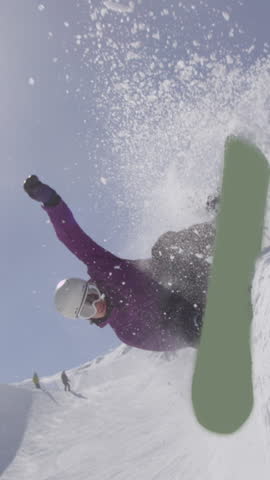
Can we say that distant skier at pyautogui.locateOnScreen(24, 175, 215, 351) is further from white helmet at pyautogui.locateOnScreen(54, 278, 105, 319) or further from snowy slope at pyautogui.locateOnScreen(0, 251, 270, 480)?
snowy slope at pyautogui.locateOnScreen(0, 251, 270, 480)

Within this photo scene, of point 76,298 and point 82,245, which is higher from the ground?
point 82,245

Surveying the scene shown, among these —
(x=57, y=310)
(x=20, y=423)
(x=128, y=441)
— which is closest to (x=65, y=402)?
(x=20, y=423)

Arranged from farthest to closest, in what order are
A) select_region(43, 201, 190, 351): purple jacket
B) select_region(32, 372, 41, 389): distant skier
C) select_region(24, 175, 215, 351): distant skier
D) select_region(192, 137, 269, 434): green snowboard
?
select_region(32, 372, 41, 389): distant skier, select_region(43, 201, 190, 351): purple jacket, select_region(24, 175, 215, 351): distant skier, select_region(192, 137, 269, 434): green snowboard

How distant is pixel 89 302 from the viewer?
14.1 ft

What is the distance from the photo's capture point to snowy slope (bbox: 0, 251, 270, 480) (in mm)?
2547

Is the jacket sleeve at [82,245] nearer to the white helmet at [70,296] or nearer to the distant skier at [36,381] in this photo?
the white helmet at [70,296]

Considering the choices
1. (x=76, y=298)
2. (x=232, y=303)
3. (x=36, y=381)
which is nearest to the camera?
(x=232, y=303)

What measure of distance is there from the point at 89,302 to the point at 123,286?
42cm

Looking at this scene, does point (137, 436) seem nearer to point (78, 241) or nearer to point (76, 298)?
point (76, 298)

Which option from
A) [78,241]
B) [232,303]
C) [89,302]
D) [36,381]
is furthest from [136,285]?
[36,381]

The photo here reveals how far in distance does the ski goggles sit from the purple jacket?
0.34 ft

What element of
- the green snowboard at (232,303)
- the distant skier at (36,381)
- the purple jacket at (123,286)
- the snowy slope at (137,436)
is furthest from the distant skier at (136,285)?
the distant skier at (36,381)

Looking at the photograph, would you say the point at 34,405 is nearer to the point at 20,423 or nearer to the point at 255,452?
the point at 20,423

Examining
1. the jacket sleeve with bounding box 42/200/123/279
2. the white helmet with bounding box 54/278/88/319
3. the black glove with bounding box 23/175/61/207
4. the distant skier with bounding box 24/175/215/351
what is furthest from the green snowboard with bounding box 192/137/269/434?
the black glove with bounding box 23/175/61/207
